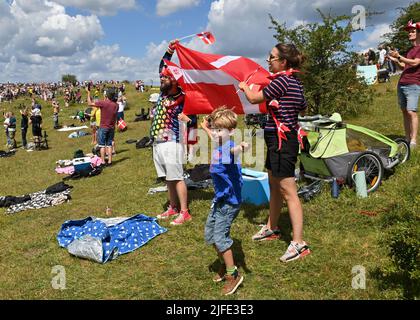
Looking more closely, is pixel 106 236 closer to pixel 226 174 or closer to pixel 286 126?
pixel 226 174

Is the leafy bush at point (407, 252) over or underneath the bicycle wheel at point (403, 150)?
underneath

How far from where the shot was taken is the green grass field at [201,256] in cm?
398

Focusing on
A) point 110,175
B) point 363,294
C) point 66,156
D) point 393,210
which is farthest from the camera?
point 66,156

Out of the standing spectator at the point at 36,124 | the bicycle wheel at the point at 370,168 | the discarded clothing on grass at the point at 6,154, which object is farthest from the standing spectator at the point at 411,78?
the discarded clothing on grass at the point at 6,154

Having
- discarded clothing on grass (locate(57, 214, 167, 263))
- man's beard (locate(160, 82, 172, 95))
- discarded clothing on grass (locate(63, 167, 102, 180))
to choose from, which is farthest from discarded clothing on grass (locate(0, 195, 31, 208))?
man's beard (locate(160, 82, 172, 95))

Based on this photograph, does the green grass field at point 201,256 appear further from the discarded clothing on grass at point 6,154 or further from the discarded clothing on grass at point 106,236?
the discarded clothing on grass at point 6,154

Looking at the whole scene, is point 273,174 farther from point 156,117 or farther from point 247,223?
point 156,117

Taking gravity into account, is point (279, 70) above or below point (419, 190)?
above

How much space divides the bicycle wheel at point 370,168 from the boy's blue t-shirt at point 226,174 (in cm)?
269

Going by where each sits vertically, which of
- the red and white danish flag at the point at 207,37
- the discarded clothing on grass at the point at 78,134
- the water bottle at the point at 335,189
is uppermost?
the red and white danish flag at the point at 207,37

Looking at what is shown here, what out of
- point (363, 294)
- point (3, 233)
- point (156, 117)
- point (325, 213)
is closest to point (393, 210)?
point (325, 213)

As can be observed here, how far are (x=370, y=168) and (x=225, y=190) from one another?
10.8 ft

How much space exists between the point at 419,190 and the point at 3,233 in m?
6.28

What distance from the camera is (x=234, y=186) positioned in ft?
13.1
